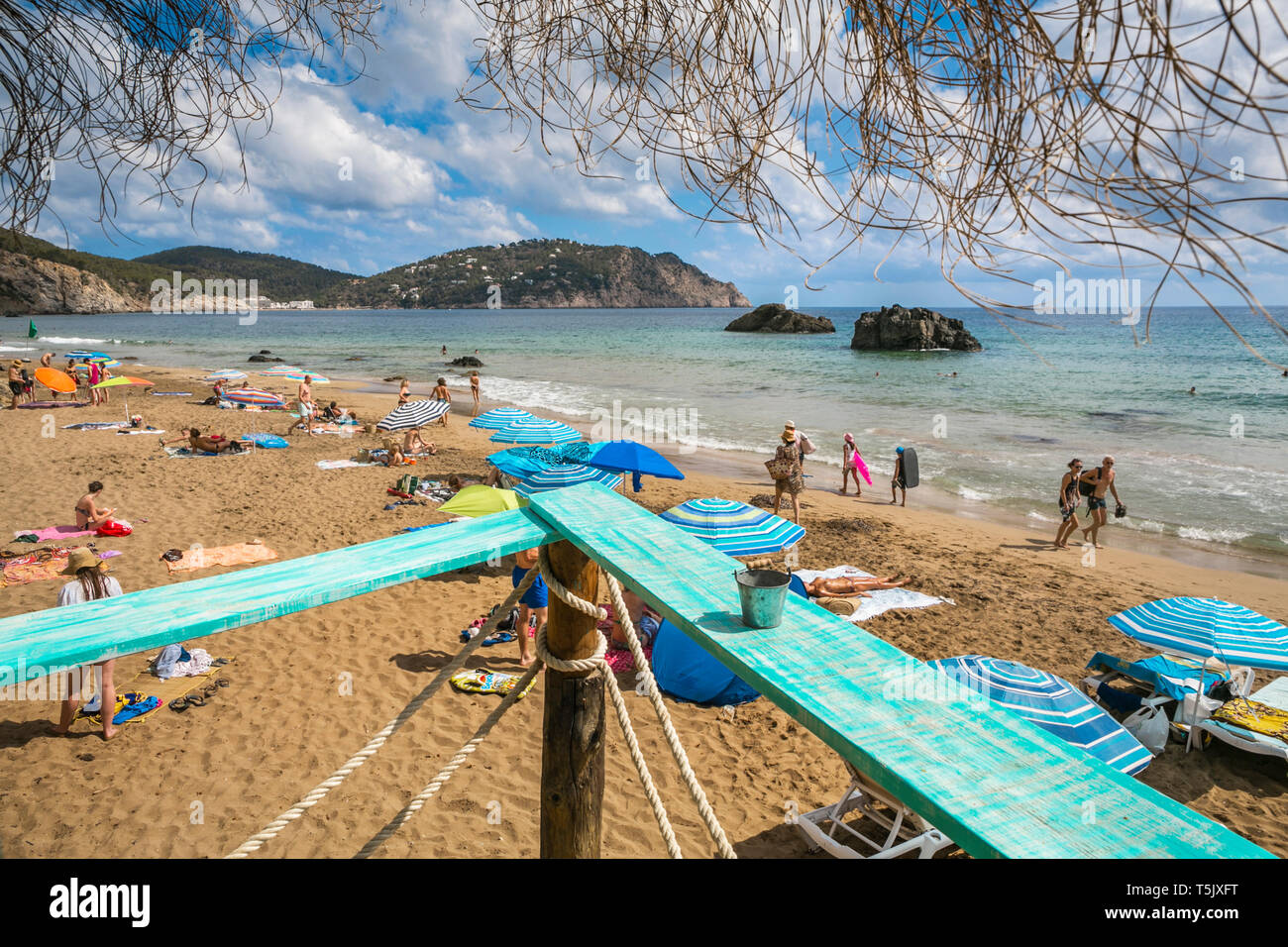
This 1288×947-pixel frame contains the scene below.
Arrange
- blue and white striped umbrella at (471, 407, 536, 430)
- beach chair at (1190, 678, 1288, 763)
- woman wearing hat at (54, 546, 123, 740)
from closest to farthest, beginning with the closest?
woman wearing hat at (54, 546, 123, 740), beach chair at (1190, 678, 1288, 763), blue and white striped umbrella at (471, 407, 536, 430)

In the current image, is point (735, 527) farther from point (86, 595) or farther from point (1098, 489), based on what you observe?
point (1098, 489)

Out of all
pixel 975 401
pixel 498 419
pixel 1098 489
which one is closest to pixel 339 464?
pixel 498 419

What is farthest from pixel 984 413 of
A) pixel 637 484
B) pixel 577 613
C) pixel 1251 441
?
pixel 577 613

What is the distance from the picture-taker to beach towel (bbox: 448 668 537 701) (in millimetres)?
6211

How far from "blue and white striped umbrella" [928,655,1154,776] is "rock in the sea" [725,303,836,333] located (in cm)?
7537

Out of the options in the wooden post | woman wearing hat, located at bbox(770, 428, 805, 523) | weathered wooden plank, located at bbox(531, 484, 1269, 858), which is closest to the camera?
weathered wooden plank, located at bbox(531, 484, 1269, 858)

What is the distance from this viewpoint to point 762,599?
1466 millimetres

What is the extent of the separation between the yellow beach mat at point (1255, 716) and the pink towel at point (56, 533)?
42.9 ft

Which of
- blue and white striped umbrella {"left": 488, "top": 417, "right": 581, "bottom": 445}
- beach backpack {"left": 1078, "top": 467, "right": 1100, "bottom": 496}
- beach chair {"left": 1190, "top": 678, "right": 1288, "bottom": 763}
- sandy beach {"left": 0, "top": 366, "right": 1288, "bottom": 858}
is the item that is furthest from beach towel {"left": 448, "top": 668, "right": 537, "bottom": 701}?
beach backpack {"left": 1078, "top": 467, "right": 1100, "bottom": 496}

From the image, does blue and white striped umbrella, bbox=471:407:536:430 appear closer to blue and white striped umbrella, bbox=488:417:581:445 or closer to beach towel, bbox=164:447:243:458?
blue and white striped umbrella, bbox=488:417:581:445

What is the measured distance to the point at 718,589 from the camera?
1628mm

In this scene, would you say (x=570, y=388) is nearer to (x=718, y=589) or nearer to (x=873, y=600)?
(x=873, y=600)

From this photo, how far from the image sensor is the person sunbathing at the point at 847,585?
8398 millimetres
